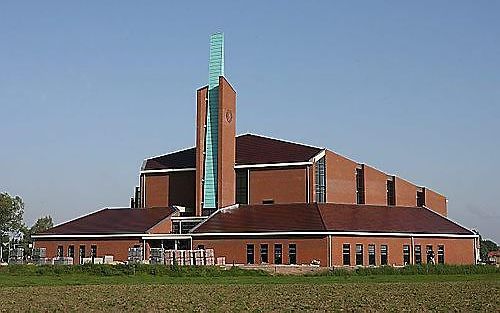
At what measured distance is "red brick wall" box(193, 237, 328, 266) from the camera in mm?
70375

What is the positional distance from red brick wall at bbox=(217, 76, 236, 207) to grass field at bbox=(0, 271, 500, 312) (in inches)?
1061

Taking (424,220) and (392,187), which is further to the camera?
(392,187)

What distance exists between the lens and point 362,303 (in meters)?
34.3

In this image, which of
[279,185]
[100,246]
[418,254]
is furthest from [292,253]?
[100,246]

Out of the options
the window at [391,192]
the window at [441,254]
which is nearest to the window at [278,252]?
the window at [441,254]

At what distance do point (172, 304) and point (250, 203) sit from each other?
4685 cm

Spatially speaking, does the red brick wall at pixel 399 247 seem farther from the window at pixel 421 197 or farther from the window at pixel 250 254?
the window at pixel 421 197

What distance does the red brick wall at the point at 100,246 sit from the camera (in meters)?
77.1

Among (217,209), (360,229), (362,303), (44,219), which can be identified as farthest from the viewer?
(44,219)

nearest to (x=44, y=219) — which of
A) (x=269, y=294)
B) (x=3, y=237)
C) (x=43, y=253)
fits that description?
(x=3, y=237)

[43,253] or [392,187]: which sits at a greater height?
[392,187]

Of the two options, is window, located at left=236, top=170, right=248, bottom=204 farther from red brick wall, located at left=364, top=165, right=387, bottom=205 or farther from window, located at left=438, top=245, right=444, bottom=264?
window, located at left=438, top=245, right=444, bottom=264

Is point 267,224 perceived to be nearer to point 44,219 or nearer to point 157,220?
point 157,220

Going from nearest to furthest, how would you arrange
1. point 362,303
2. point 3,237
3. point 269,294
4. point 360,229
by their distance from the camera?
1. point 362,303
2. point 269,294
3. point 360,229
4. point 3,237
